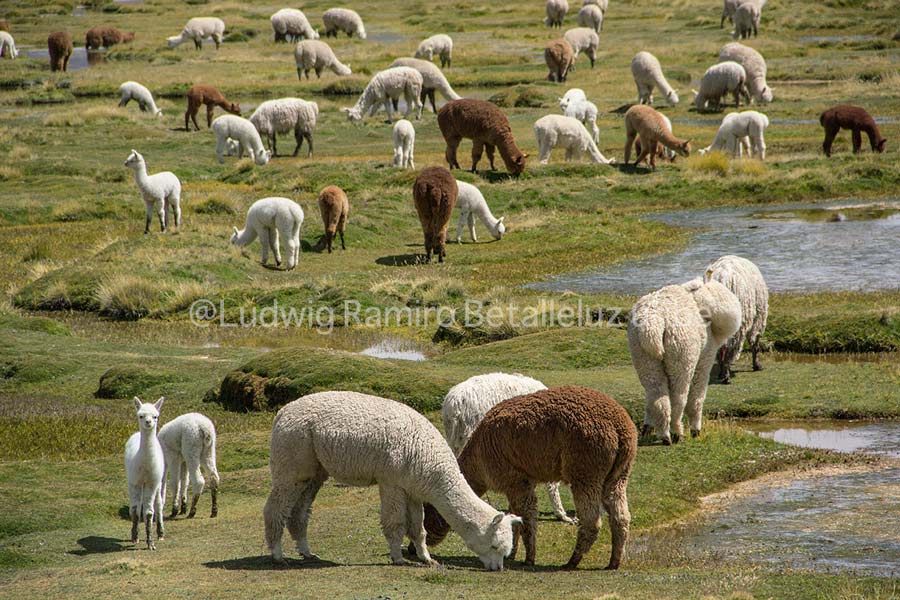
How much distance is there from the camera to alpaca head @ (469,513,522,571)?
1054cm

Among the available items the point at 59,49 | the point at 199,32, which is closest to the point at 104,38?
the point at 199,32

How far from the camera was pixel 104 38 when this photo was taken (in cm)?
8238

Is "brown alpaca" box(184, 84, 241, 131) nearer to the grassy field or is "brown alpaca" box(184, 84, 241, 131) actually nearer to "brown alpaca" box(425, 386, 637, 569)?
the grassy field

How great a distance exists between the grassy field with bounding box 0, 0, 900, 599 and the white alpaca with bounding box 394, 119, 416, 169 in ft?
1.52

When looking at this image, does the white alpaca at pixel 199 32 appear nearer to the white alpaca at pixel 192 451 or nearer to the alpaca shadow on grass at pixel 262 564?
the white alpaca at pixel 192 451

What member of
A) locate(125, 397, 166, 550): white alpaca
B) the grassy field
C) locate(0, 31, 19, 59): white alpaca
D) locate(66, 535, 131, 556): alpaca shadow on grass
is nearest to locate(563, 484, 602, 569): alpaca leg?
the grassy field

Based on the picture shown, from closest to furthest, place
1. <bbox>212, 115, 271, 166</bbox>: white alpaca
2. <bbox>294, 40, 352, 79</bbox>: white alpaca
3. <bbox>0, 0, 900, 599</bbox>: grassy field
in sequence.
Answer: <bbox>0, 0, 900, 599</bbox>: grassy field < <bbox>212, 115, 271, 166</bbox>: white alpaca < <bbox>294, 40, 352, 79</bbox>: white alpaca

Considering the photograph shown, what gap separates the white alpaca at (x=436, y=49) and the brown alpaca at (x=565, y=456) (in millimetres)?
55427

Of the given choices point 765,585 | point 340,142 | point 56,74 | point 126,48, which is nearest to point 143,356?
point 765,585

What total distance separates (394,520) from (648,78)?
43944 millimetres

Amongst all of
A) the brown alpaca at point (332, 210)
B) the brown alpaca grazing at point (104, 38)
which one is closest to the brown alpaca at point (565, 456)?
the brown alpaca at point (332, 210)

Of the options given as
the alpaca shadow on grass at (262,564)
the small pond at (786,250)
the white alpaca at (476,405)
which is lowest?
the small pond at (786,250)

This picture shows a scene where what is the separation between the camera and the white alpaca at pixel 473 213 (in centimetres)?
3156

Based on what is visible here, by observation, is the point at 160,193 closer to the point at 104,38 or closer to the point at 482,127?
the point at 482,127
